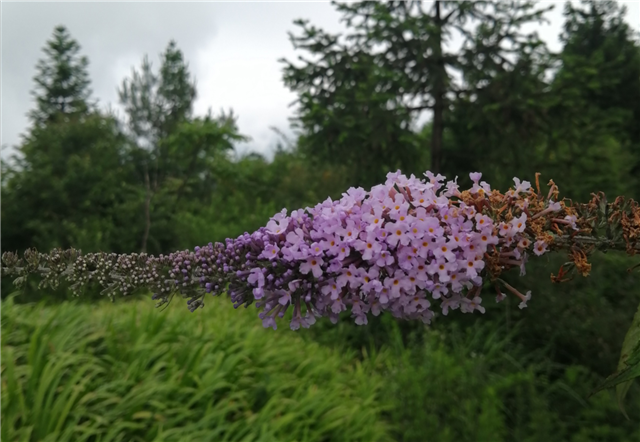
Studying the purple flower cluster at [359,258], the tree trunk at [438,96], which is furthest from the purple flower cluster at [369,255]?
the tree trunk at [438,96]

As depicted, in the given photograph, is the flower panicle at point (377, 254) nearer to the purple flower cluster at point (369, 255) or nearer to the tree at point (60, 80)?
the purple flower cluster at point (369, 255)

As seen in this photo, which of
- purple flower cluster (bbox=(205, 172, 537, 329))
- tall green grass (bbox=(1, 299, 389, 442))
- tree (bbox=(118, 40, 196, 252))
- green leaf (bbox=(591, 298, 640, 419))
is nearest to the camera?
green leaf (bbox=(591, 298, 640, 419))

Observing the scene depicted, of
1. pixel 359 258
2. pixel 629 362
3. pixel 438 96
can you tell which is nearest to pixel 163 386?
pixel 359 258

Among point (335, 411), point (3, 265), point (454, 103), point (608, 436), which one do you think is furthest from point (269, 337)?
point (3, 265)

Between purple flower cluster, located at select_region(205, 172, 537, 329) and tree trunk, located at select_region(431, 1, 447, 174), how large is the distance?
506cm

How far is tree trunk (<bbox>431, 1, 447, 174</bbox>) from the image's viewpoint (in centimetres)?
577

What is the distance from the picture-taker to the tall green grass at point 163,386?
310 centimetres

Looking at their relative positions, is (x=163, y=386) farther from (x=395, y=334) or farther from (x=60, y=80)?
(x=60, y=80)

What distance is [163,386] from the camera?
338cm

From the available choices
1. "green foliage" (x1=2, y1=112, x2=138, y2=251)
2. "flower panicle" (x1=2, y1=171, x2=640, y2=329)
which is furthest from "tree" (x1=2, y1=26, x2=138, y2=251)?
"flower panicle" (x1=2, y1=171, x2=640, y2=329)

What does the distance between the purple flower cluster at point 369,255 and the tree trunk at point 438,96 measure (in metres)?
5.06

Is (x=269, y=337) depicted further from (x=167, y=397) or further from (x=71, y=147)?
(x=71, y=147)

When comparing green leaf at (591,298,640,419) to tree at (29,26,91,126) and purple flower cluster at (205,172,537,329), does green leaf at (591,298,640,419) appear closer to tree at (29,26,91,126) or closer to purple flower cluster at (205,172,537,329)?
purple flower cluster at (205,172,537,329)

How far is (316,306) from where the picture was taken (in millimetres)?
1081
